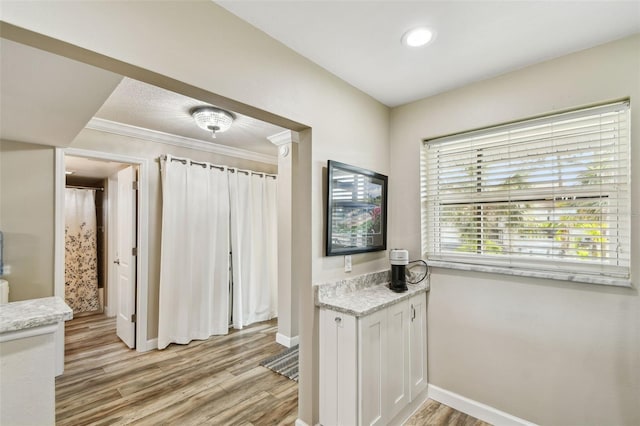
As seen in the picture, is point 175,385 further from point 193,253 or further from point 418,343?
point 418,343

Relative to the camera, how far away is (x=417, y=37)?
5.64 ft

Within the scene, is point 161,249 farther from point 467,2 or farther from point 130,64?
point 467,2

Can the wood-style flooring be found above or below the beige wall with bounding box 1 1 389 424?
below

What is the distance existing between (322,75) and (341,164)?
651mm

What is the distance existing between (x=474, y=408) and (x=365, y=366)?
1136 millimetres

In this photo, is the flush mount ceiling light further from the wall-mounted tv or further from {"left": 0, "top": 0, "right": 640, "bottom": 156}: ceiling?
the wall-mounted tv

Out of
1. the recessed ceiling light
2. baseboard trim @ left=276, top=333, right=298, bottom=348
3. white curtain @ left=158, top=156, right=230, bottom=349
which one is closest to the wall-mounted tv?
the recessed ceiling light

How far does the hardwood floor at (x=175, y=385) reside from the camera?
7.36ft

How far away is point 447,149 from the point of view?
2484 millimetres

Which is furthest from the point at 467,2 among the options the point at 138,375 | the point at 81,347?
the point at 81,347

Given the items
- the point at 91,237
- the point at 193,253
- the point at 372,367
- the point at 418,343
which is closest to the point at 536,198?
the point at 418,343

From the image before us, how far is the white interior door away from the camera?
347 cm

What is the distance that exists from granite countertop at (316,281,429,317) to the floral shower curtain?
5.04 metres

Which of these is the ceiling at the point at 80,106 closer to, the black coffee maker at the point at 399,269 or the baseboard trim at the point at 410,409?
the black coffee maker at the point at 399,269
